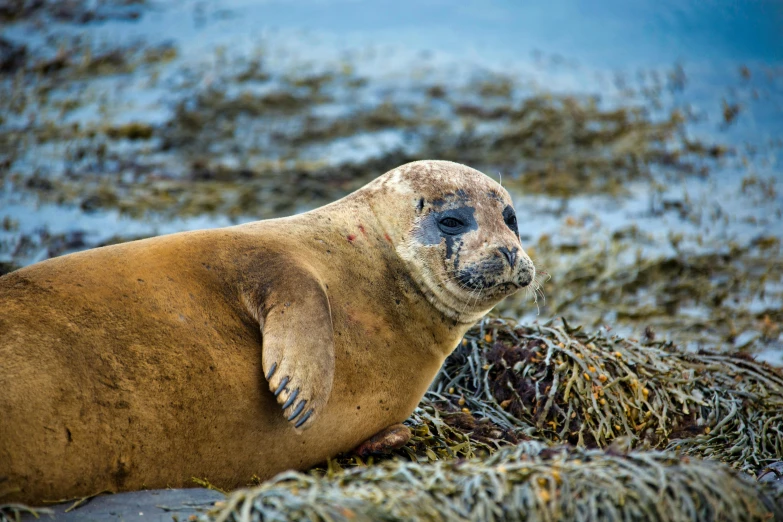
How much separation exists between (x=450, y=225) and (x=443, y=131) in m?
7.31

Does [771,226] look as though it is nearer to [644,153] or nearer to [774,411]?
[644,153]

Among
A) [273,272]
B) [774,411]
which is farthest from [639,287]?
[273,272]

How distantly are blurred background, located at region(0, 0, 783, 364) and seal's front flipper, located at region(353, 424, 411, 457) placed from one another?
7.34 feet

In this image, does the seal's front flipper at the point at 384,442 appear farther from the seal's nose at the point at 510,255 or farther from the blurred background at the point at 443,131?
the blurred background at the point at 443,131

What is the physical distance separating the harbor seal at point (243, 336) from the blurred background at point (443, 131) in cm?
A: 210

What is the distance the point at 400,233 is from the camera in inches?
152

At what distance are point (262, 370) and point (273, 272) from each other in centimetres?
39

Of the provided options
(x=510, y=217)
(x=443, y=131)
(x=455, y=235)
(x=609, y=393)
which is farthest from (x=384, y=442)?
(x=443, y=131)

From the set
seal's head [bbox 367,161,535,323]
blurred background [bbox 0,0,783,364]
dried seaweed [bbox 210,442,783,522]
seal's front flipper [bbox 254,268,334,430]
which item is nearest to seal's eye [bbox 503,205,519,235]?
seal's head [bbox 367,161,535,323]

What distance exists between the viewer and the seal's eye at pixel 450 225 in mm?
3754

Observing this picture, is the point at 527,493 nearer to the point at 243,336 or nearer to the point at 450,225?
the point at 243,336

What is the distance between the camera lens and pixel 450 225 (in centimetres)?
378

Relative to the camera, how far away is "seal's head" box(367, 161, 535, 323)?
365cm

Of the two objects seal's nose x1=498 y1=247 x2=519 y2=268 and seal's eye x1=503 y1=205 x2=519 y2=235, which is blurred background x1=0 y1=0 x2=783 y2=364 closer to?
seal's eye x1=503 y1=205 x2=519 y2=235
